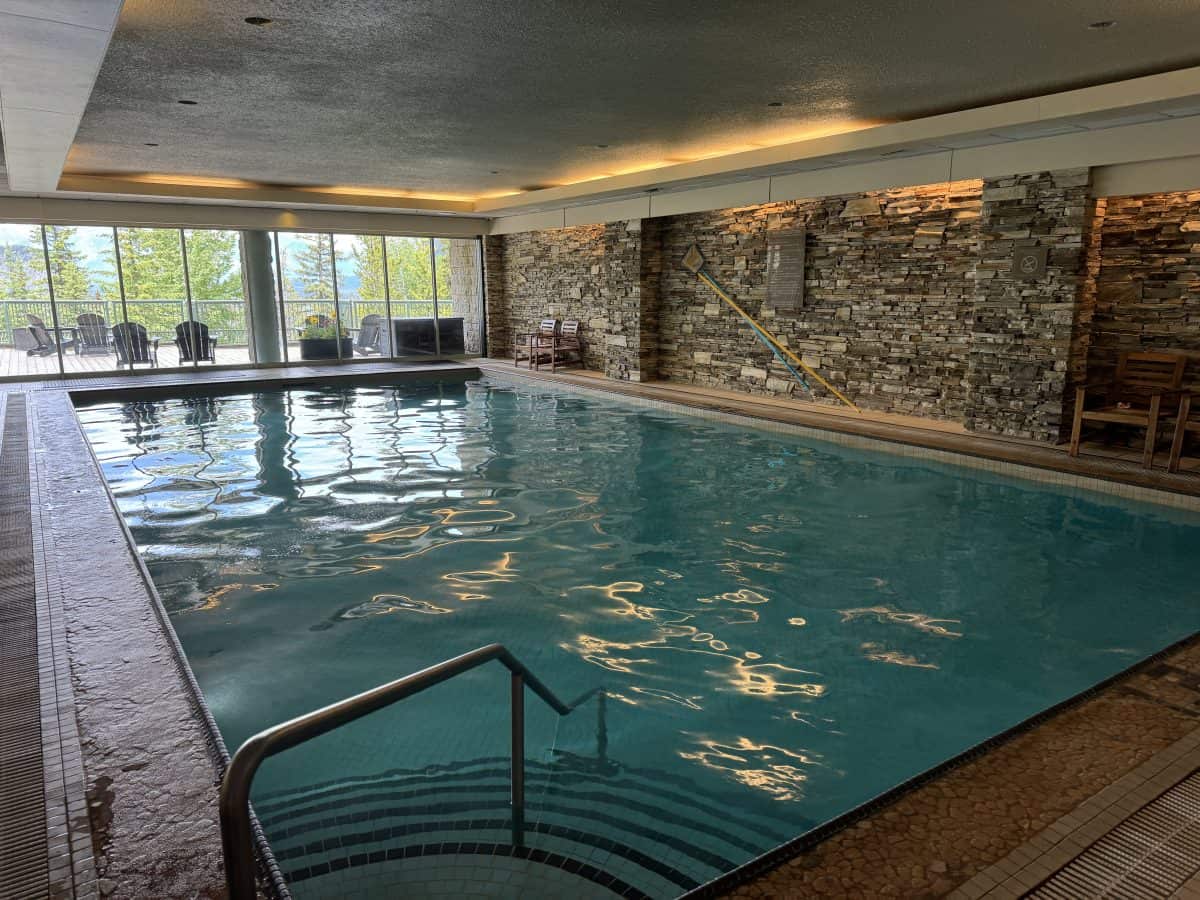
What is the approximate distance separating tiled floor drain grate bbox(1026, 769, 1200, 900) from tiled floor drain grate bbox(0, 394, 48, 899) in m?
2.43

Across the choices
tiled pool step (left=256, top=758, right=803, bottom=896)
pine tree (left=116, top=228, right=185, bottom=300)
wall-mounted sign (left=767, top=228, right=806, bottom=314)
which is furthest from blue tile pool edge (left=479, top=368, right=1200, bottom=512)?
pine tree (left=116, top=228, right=185, bottom=300)

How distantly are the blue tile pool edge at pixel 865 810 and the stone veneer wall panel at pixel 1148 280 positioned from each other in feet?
16.1

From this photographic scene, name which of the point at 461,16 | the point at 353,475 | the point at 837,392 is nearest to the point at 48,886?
the point at 461,16

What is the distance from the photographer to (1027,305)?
23.0 ft

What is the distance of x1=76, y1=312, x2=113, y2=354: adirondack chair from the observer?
12.3 m

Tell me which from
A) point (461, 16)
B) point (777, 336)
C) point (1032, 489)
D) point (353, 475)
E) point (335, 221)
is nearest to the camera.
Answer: point (461, 16)

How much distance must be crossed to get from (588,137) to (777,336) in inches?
141

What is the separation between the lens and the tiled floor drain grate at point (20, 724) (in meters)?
1.92

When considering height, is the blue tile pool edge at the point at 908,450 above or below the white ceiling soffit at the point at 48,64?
below

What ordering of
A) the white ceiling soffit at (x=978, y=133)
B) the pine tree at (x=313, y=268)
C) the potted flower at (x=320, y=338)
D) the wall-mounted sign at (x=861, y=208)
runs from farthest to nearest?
the potted flower at (x=320, y=338) < the pine tree at (x=313, y=268) < the wall-mounted sign at (x=861, y=208) < the white ceiling soffit at (x=978, y=133)

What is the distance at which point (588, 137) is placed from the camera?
312 inches

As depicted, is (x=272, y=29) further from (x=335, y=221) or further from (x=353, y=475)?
(x=335, y=221)

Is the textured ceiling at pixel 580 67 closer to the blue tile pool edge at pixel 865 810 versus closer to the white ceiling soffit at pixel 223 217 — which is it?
the blue tile pool edge at pixel 865 810

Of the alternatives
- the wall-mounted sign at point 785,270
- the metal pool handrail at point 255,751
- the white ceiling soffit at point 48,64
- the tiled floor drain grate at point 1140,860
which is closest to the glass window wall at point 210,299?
the white ceiling soffit at point 48,64
